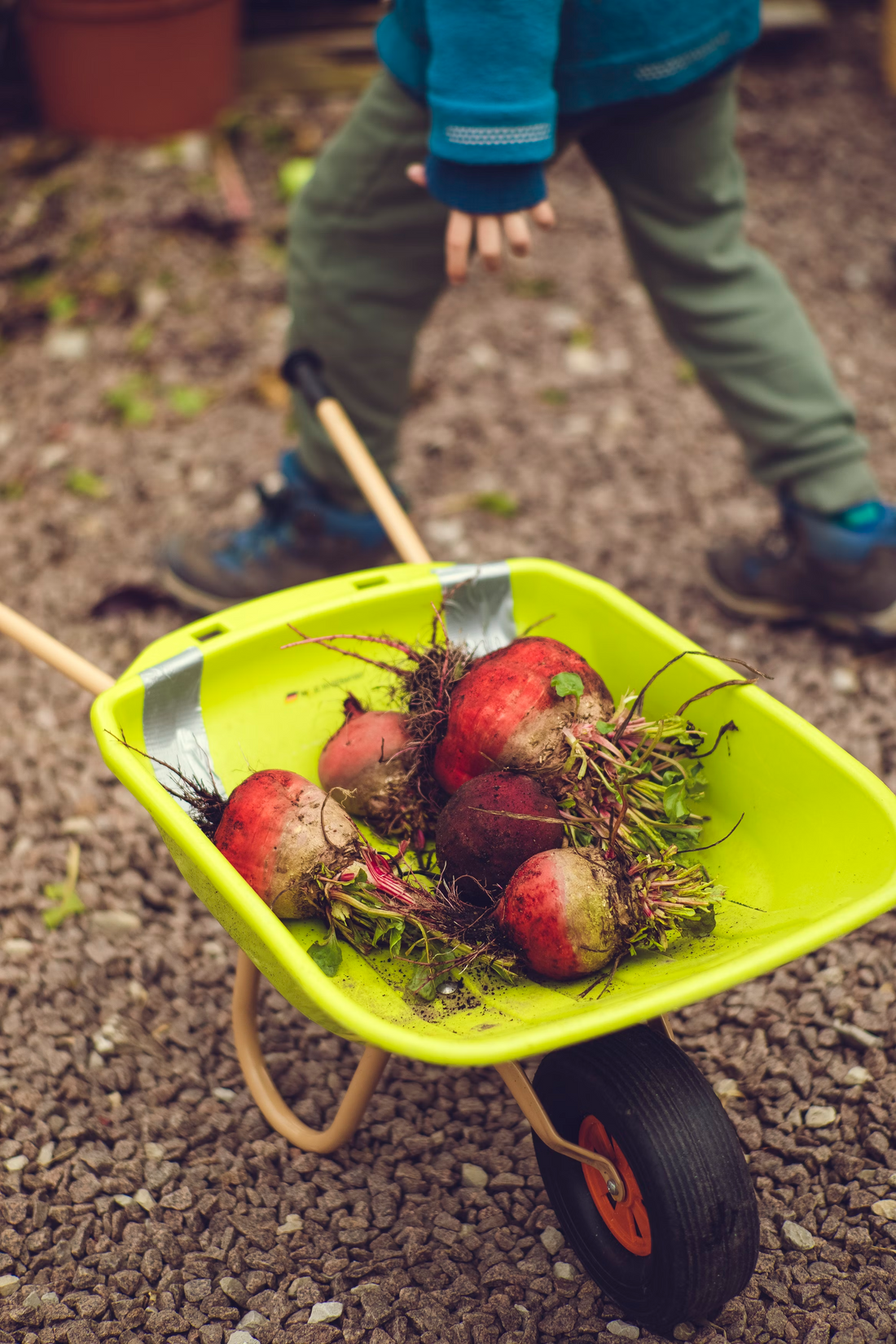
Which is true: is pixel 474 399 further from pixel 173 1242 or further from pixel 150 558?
pixel 173 1242

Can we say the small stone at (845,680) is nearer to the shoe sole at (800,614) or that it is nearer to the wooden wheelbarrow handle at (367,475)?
the shoe sole at (800,614)

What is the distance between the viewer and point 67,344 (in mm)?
3559

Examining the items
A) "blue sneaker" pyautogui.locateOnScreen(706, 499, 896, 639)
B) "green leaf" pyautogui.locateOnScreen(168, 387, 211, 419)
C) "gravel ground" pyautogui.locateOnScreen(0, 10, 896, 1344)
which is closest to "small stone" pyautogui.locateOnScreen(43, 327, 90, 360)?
"gravel ground" pyautogui.locateOnScreen(0, 10, 896, 1344)

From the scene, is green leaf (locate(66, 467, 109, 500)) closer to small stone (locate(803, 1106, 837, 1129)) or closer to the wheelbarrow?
the wheelbarrow

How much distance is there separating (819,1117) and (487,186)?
1.57 meters

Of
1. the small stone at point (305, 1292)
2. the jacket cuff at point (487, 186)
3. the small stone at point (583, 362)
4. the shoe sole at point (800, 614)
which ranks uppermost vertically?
the jacket cuff at point (487, 186)

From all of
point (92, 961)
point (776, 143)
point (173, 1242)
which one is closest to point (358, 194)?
point (92, 961)

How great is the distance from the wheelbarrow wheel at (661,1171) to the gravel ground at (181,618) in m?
0.17

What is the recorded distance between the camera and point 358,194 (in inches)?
85.5

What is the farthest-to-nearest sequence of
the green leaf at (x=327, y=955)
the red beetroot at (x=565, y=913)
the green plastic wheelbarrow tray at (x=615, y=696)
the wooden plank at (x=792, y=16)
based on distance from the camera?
the wooden plank at (x=792, y=16) < the green leaf at (x=327, y=955) < the red beetroot at (x=565, y=913) < the green plastic wheelbarrow tray at (x=615, y=696)

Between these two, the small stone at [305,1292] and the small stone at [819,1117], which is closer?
the small stone at [305,1292]

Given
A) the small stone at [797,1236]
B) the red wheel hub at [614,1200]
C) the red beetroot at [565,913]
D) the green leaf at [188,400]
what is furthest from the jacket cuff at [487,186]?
the green leaf at [188,400]

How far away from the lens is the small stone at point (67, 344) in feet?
11.6

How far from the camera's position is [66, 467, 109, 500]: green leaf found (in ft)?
10.2
